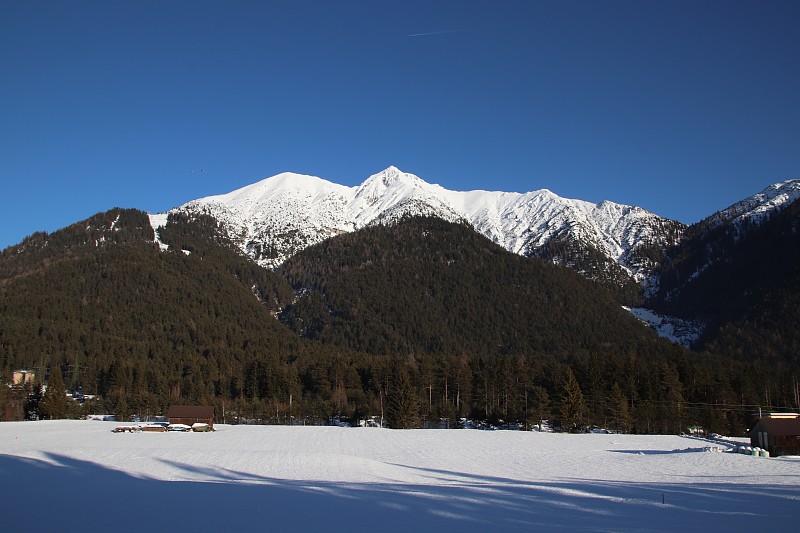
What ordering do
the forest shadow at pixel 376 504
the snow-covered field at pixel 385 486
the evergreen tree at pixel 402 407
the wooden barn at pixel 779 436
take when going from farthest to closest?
1. the evergreen tree at pixel 402 407
2. the wooden barn at pixel 779 436
3. the snow-covered field at pixel 385 486
4. the forest shadow at pixel 376 504

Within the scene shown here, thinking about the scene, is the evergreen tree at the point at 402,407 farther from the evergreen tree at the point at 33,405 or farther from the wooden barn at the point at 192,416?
the evergreen tree at the point at 33,405

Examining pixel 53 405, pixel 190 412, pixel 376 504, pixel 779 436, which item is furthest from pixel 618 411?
pixel 53 405

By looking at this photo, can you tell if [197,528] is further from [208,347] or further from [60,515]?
[208,347]

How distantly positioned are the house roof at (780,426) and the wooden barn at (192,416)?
67.8 meters

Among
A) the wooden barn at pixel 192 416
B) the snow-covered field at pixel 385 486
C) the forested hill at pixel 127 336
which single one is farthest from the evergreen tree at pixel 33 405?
the snow-covered field at pixel 385 486

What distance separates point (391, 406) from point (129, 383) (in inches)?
2084

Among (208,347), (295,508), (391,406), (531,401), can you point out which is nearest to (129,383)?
(208,347)

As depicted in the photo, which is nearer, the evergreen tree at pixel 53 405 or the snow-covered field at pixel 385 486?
the snow-covered field at pixel 385 486

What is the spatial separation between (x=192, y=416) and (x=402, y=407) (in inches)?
1176

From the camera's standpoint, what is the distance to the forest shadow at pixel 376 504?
22281mm

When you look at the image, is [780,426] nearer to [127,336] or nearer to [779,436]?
[779,436]

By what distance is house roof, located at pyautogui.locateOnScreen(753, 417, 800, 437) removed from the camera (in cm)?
5912

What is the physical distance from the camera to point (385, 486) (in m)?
33.5

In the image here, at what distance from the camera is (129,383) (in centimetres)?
11350
